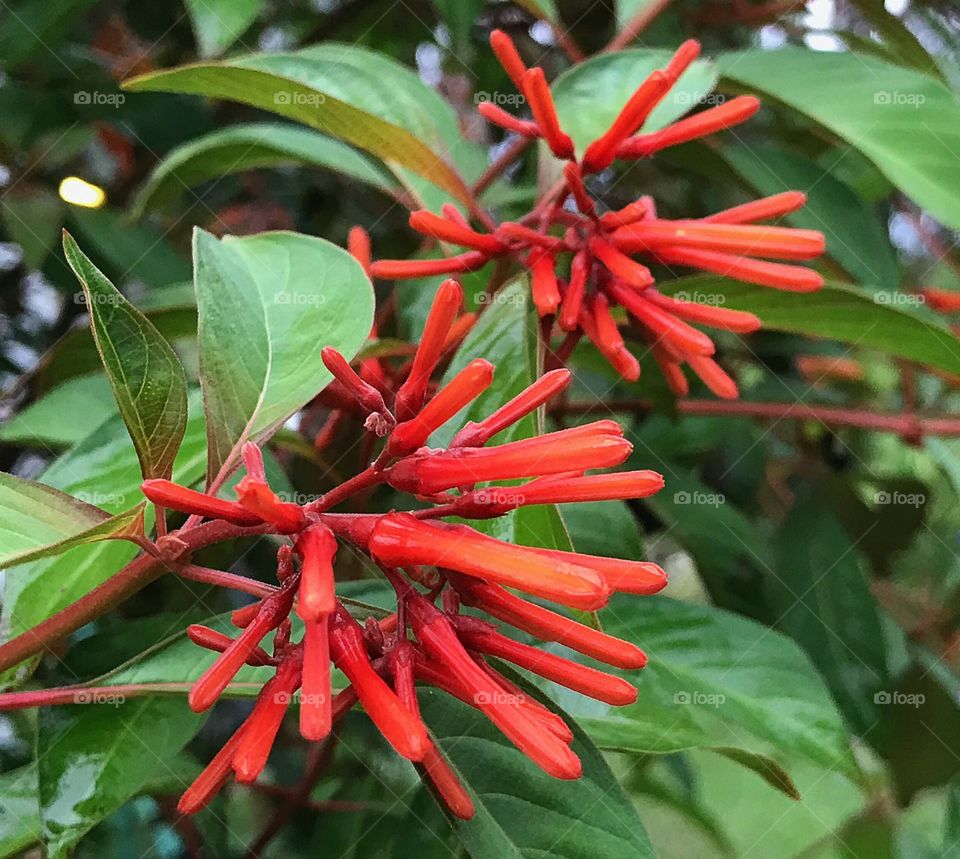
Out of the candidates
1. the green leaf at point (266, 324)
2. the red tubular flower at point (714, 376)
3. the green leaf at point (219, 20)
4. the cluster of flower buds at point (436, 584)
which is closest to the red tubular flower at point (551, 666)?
the cluster of flower buds at point (436, 584)

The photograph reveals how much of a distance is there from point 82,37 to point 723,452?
99cm

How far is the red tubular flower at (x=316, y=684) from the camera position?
0.99ft

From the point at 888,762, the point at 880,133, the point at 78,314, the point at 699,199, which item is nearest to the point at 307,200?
the point at 78,314

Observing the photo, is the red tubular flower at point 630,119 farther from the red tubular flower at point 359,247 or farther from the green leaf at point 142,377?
the green leaf at point 142,377

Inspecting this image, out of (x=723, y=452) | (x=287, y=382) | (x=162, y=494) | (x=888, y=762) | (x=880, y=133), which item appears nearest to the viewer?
(x=162, y=494)

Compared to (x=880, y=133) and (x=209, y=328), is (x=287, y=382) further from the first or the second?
(x=880, y=133)

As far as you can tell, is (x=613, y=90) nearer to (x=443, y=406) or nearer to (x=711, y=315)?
(x=711, y=315)

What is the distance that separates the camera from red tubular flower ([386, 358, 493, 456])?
1.06 feet

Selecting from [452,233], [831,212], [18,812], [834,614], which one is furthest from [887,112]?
[18,812]

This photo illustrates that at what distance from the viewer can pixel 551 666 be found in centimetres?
35

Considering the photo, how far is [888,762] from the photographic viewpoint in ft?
2.90

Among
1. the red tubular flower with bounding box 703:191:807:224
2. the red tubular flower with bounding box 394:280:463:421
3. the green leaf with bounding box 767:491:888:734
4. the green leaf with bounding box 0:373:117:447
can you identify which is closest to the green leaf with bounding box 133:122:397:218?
the green leaf with bounding box 0:373:117:447

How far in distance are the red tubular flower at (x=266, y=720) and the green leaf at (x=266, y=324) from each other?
10cm

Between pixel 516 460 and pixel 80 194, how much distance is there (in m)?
0.79
